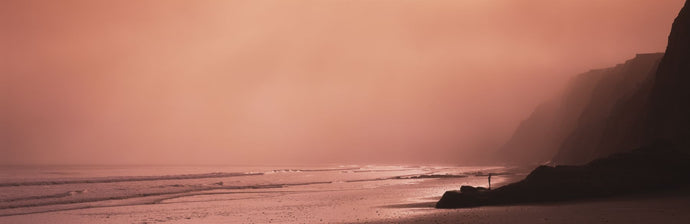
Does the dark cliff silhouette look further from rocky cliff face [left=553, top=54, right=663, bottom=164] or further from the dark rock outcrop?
rocky cliff face [left=553, top=54, right=663, bottom=164]

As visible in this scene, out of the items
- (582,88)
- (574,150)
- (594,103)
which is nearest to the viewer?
(574,150)

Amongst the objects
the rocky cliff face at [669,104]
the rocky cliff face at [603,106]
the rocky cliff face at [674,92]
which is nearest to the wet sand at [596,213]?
the rocky cliff face at [669,104]

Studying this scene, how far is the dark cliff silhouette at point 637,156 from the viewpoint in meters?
31.5

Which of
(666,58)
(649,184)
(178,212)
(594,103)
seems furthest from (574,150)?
(178,212)

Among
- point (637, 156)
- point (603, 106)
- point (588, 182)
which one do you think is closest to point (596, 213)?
point (588, 182)

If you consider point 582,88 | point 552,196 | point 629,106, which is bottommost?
point 552,196

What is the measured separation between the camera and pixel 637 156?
3400 cm

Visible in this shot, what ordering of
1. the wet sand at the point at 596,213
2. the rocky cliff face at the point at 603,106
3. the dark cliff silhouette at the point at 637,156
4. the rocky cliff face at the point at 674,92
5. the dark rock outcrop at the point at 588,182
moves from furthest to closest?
the rocky cliff face at the point at 603,106 → the rocky cliff face at the point at 674,92 → the dark cliff silhouette at the point at 637,156 → the dark rock outcrop at the point at 588,182 → the wet sand at the point at 596,213

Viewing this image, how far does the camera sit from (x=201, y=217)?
103 feet

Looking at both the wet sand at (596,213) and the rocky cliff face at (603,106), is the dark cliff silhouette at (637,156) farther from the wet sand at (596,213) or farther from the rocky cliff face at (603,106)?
the rocky cliff face at (603,106)

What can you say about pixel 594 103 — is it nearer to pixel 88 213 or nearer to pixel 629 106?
pixel 629 106

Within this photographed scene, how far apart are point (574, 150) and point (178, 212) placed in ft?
335

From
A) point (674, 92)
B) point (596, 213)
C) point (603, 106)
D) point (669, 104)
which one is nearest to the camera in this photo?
point (596, 213)

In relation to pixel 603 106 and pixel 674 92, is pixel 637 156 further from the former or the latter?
pixel 603 106
